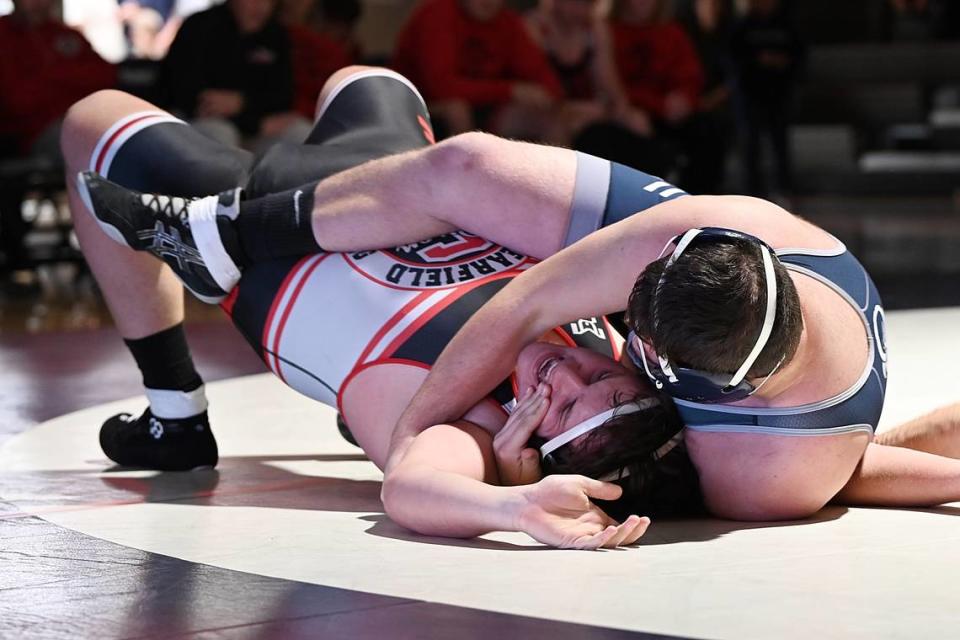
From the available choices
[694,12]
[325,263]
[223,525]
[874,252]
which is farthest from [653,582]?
[694,12]

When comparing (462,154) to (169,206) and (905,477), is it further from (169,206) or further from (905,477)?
(905,477)

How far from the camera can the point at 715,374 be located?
5.93ft

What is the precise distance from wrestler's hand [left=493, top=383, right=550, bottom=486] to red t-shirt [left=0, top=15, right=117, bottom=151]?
14.9 feet

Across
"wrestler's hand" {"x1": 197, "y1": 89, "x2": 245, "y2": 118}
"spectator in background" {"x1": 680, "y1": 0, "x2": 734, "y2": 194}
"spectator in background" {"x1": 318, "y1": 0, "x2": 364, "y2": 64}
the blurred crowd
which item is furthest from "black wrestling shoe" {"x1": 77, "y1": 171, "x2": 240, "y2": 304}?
"spectator in background" {"x1": 680, "y1": 0, "x2": 734, "y2": 194}

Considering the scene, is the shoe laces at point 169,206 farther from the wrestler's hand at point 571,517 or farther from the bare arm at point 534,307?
the wrestler's hand at point 571,517

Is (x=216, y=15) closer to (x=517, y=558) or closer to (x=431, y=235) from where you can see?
(x=431, y=235)

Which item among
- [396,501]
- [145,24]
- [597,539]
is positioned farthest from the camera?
[145,24]

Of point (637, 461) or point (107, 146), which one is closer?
point (637, 461)

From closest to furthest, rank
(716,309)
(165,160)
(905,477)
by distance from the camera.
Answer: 1. (716,309)
2. (905,477)
3. (165,160)

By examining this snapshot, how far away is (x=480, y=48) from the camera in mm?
6367

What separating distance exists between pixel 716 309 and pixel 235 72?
15.0ft

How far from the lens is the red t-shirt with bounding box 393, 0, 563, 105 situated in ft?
20.6

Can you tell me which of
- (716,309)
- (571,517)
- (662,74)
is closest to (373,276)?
(571,517)

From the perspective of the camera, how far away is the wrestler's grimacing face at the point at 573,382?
6.41 feet
